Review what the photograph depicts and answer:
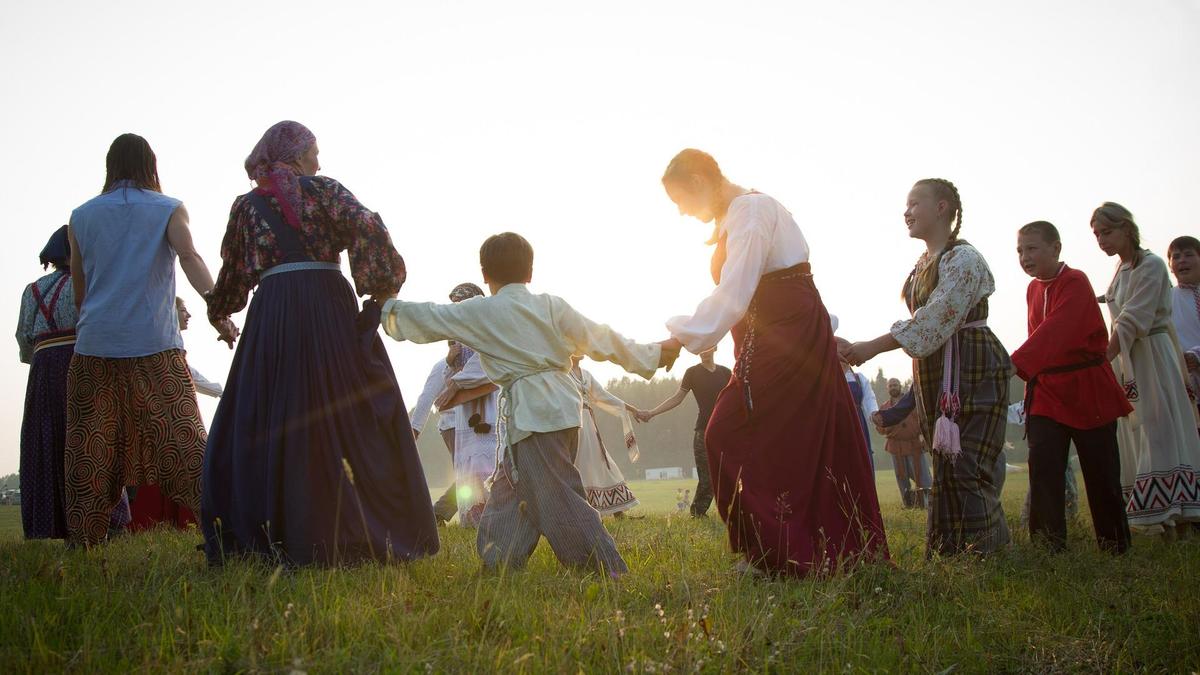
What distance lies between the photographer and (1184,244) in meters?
7.45

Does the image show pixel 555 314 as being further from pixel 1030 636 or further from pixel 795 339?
pixel 1030 636

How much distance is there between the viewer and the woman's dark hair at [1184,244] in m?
7.39

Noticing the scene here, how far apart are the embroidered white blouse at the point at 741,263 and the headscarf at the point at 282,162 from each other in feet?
6.50

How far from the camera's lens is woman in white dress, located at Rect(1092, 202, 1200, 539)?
6.49 metres

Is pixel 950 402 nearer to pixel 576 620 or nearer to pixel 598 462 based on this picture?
pixel 576 620

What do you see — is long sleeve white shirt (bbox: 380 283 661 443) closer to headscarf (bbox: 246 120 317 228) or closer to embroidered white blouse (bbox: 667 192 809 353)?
embroidered white blouse (bbox: 667 192 809 353)

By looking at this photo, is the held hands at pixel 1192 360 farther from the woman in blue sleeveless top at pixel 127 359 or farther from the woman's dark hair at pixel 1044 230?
the woman in blue sleeveless top at pixel 127 359

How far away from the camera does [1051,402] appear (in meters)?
5.66

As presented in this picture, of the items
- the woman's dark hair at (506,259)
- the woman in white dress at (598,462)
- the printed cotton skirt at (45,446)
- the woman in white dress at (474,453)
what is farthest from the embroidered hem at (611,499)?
the woman's dark hair at (506,259)

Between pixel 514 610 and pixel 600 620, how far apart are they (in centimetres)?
31

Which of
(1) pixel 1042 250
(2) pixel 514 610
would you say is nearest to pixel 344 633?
(2) pixel 514 610

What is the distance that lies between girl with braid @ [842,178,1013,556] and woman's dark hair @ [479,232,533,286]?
1983mm

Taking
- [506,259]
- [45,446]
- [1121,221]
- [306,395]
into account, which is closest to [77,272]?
[45,446]

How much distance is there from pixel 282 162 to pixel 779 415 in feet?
9.30
